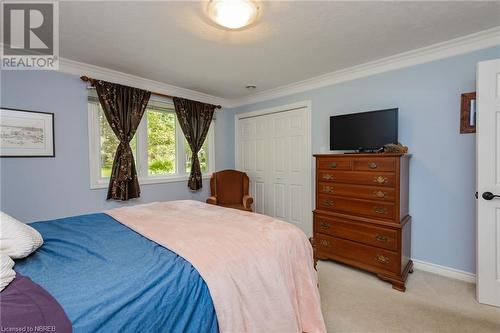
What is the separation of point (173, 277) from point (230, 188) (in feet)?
9.94

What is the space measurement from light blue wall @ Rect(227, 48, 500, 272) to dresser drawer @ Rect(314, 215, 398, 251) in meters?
0.58

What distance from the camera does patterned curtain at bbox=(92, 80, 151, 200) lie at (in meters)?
2.99

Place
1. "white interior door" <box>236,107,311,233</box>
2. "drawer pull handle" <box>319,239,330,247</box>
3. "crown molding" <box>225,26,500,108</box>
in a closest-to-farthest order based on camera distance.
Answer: "crown molding" <box>225,26,500,108</box>, "drawer pull handle" <box>319,239,330,247</box>, "white interior door" <box>236,107,311,233</box>

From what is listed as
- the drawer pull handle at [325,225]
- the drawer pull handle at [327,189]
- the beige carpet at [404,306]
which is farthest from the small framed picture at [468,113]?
the drawer pull handle at [325,225]

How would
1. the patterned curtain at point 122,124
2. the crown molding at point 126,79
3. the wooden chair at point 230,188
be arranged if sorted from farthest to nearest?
1. the wooden chair at point 230,188
2. the patterned curtain at point 122,124
3. the crown molding at point 126,79

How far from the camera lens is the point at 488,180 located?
79.9 inches

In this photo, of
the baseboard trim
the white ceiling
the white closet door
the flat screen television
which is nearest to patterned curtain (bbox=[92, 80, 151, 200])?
the white ceiling

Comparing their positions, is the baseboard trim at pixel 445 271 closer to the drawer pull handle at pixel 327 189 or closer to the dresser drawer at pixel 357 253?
the dresser drawer at pixel 357 253

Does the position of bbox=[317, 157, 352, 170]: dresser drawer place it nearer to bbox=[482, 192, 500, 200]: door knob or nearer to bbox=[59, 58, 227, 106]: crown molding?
bbox=[482, 192, 500, 200]: door knob

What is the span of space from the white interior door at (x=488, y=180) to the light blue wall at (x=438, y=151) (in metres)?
0.39

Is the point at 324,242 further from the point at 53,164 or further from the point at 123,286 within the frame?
the point at 53,164

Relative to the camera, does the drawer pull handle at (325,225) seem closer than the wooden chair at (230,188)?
Yes

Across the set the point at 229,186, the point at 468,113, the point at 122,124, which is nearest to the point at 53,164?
the point at 122,124

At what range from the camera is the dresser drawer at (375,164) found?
239 cm
